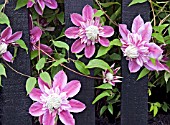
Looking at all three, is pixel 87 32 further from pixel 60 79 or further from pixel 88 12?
pixel 60 79

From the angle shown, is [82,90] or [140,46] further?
[82,90]

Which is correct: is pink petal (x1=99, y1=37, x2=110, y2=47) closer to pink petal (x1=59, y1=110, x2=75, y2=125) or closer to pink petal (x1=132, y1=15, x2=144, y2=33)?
pink petal (x1=132, y1=15, x2=144, y2=33)

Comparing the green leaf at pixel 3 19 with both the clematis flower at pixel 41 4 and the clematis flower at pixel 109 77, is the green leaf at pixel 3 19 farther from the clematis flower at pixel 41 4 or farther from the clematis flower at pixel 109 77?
the clematis flower at pixel 109 77

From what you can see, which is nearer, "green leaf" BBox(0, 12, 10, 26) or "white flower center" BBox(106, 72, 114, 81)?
"green leaf" BBox(0, 12, 10, 26)

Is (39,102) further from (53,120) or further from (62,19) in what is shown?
(62,19)

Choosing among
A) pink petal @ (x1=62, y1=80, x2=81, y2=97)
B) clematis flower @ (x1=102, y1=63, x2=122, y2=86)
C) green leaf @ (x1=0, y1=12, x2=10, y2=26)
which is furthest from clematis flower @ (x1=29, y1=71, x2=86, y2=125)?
green leaf @ (x1=0, y1=12, x2=10, y2=26)

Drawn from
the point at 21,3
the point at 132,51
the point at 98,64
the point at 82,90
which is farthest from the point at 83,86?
the point at 21,3

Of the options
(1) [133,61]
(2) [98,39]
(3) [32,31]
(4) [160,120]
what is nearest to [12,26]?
(3) [32,31]
